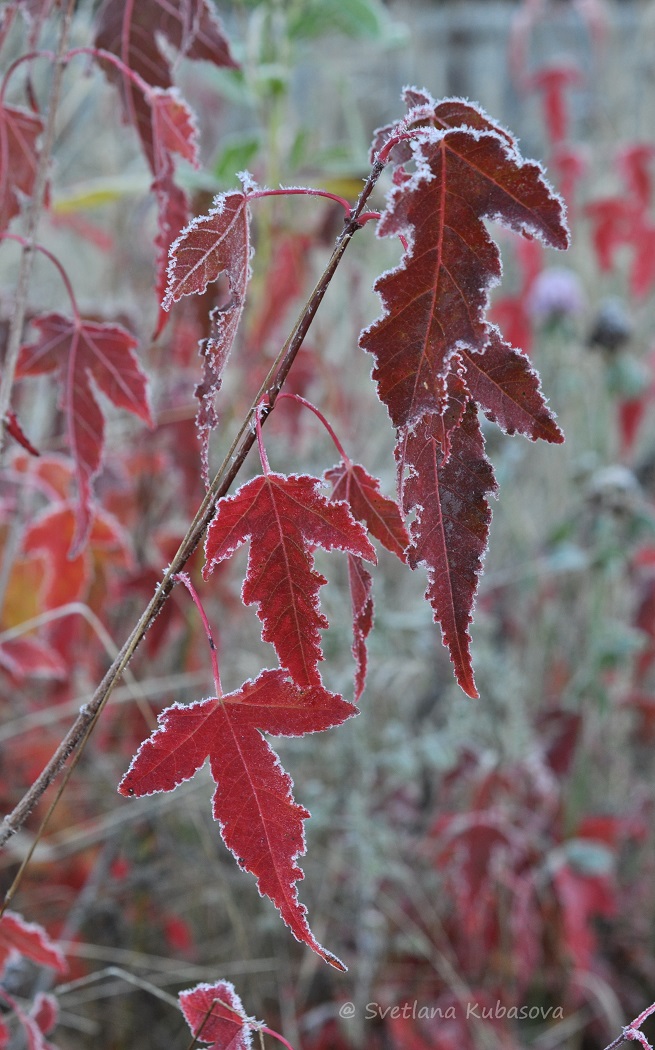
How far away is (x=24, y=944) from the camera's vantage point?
429 millimetres

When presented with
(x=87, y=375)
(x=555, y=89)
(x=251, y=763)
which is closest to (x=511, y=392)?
(x=251, y=763)

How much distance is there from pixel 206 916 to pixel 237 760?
872 millimetres

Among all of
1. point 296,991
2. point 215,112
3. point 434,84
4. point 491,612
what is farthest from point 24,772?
point 434,84

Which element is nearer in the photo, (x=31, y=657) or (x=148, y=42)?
(x=148, y=42)

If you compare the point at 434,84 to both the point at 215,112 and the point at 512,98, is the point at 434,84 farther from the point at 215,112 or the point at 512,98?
the point at 512,98

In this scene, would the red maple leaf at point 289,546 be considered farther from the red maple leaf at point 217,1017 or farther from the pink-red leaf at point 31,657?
the pink-red leaf at point 31,657

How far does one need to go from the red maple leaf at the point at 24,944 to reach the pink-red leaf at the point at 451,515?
274mm

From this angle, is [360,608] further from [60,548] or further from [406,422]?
[60,548]

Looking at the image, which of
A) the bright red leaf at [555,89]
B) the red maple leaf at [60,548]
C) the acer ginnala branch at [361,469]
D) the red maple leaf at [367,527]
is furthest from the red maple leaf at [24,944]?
the bright red leaf at [555,89]

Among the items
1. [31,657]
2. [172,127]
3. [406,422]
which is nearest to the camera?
[406,422]

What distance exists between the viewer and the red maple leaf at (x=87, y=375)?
0.44m

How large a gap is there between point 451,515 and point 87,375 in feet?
0.82

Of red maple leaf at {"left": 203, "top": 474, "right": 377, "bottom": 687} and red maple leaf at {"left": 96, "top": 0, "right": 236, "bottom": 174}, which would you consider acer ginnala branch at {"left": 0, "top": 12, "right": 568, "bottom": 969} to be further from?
red maple leaf at {"left": 96, "top": 0, "right": 236, "bottom": 174}

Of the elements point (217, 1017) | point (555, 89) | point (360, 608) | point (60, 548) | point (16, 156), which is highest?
point (555, 89)
